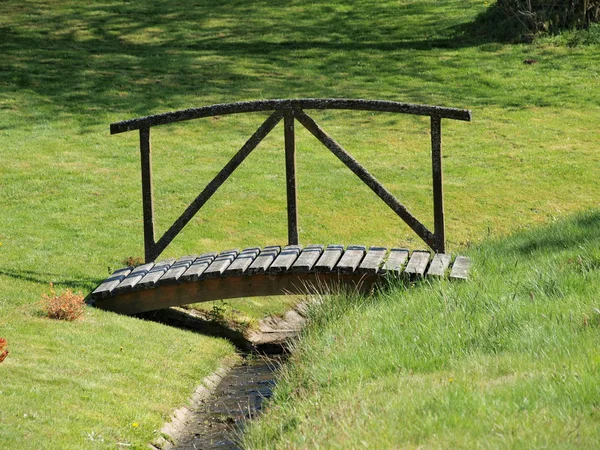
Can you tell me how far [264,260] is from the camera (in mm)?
12805

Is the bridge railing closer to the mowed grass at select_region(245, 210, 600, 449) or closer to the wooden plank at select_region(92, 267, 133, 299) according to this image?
the wooden plank at select_region(92, 267, 133, 299)

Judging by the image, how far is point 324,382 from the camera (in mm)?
8727

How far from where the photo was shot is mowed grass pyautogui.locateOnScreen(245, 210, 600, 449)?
663 cm

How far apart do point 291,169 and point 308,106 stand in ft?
2.92

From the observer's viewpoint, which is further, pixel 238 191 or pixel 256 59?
pixel 256 59

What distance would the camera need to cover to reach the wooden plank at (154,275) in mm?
12586

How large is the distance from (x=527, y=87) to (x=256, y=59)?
26.2 ft

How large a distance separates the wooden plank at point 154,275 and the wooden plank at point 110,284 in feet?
1.23

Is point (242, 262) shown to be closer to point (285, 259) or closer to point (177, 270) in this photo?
point (285, 259)

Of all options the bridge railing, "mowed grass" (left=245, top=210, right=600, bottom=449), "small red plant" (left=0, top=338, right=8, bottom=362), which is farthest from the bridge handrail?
"small red plant" (left=0, top=338, right=8, bottom=362)

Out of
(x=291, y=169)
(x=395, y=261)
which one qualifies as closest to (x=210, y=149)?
(x=291, y=169)

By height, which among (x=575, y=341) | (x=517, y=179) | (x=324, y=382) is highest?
(x=575, y=341)

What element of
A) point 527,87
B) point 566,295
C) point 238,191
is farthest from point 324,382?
point 527,87

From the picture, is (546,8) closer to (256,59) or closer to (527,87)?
(527,87)
